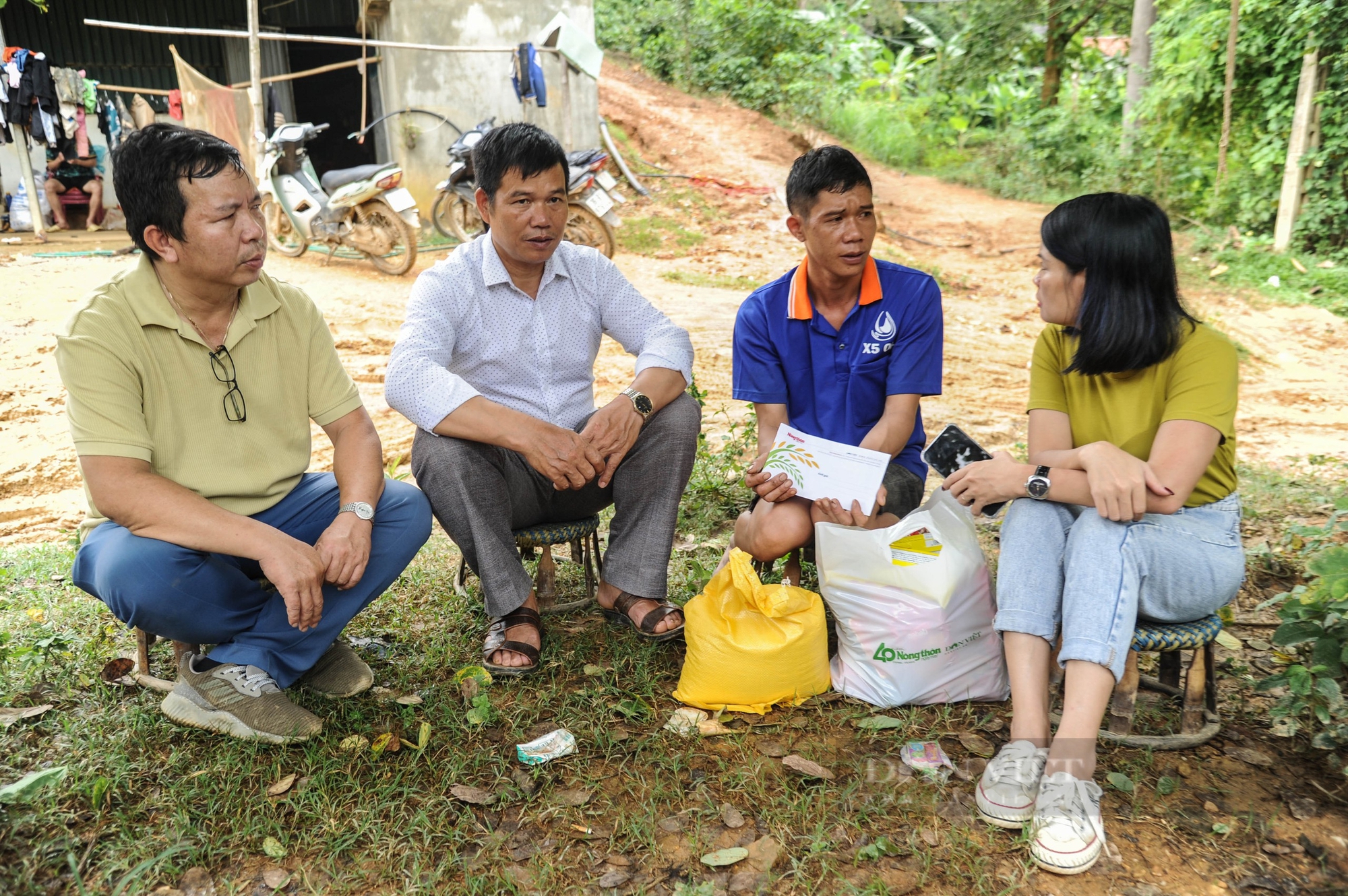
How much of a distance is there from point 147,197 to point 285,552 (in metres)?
0.88

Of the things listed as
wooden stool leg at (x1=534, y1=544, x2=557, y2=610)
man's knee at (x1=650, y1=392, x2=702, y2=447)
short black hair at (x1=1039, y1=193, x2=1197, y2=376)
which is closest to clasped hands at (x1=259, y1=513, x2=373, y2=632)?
wooden stool leg at (x1=534, y1=544, x2=557, y2=610)

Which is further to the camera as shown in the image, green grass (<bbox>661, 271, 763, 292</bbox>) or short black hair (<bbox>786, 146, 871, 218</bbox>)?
green grass (<bbox>661, 271, 763, 292</bbox>)

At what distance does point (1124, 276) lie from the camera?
2.15 m

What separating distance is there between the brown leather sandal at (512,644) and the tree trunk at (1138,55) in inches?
421

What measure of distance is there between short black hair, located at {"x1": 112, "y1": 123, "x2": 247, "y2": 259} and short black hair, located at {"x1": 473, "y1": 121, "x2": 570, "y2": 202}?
72cm

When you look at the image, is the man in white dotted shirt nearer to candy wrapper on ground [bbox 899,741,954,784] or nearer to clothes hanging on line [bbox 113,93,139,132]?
candy wrapper on ground [bbox 899,741,954,784]

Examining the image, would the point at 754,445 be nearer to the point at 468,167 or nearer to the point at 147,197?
the point at 147,197

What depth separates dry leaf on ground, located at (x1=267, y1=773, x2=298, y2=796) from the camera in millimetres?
2197

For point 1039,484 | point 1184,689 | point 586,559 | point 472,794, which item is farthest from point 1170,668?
point 472,794

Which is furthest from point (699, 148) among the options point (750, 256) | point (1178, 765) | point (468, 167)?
point (1178, 765)

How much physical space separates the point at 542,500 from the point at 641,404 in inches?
16.8

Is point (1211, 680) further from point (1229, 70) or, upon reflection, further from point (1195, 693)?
point (1229, 70)

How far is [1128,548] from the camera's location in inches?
81.3

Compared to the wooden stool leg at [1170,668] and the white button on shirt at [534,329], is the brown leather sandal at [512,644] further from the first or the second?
the wooden stool leg at [1170,668]
